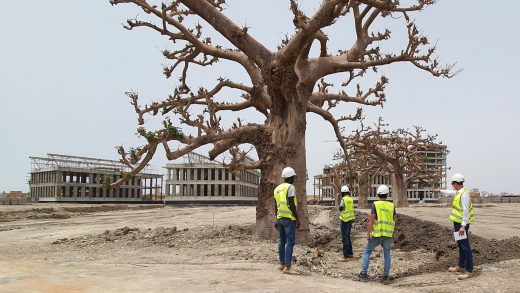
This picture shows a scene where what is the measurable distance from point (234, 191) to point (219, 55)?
6041 cm

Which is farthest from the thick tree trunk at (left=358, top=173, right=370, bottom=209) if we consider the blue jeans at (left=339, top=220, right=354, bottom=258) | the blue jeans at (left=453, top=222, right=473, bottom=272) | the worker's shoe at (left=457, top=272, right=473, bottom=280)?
the worker's shoe at (left=457, top=272, right=473, bottom=280)

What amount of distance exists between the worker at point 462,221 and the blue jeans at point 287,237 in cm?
298

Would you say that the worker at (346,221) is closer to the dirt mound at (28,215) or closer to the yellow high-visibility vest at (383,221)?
the yellow high-visibility vest at (383,221)

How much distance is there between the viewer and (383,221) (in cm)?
904

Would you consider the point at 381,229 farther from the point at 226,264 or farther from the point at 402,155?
the point at 402,155

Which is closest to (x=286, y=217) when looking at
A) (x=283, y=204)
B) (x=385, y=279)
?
(x=283, y=204)

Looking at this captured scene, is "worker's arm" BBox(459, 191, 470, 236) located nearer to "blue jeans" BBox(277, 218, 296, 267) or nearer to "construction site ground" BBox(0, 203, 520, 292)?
"construction site ground" BBox(0, 203, 520, 292)

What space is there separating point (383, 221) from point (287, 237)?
198cm

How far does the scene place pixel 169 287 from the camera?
22.0 feet

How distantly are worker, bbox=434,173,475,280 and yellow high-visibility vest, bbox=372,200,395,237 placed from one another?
113cm

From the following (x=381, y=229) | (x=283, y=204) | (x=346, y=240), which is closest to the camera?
(x=283, y=204)

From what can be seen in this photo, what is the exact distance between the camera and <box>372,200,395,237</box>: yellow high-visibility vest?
9008 mm

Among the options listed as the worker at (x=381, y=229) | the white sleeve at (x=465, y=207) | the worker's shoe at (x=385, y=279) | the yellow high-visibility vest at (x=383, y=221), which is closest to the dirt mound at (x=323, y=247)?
the worker's shoe at (x=385, y=279)

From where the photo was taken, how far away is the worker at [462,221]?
8.42 meters
